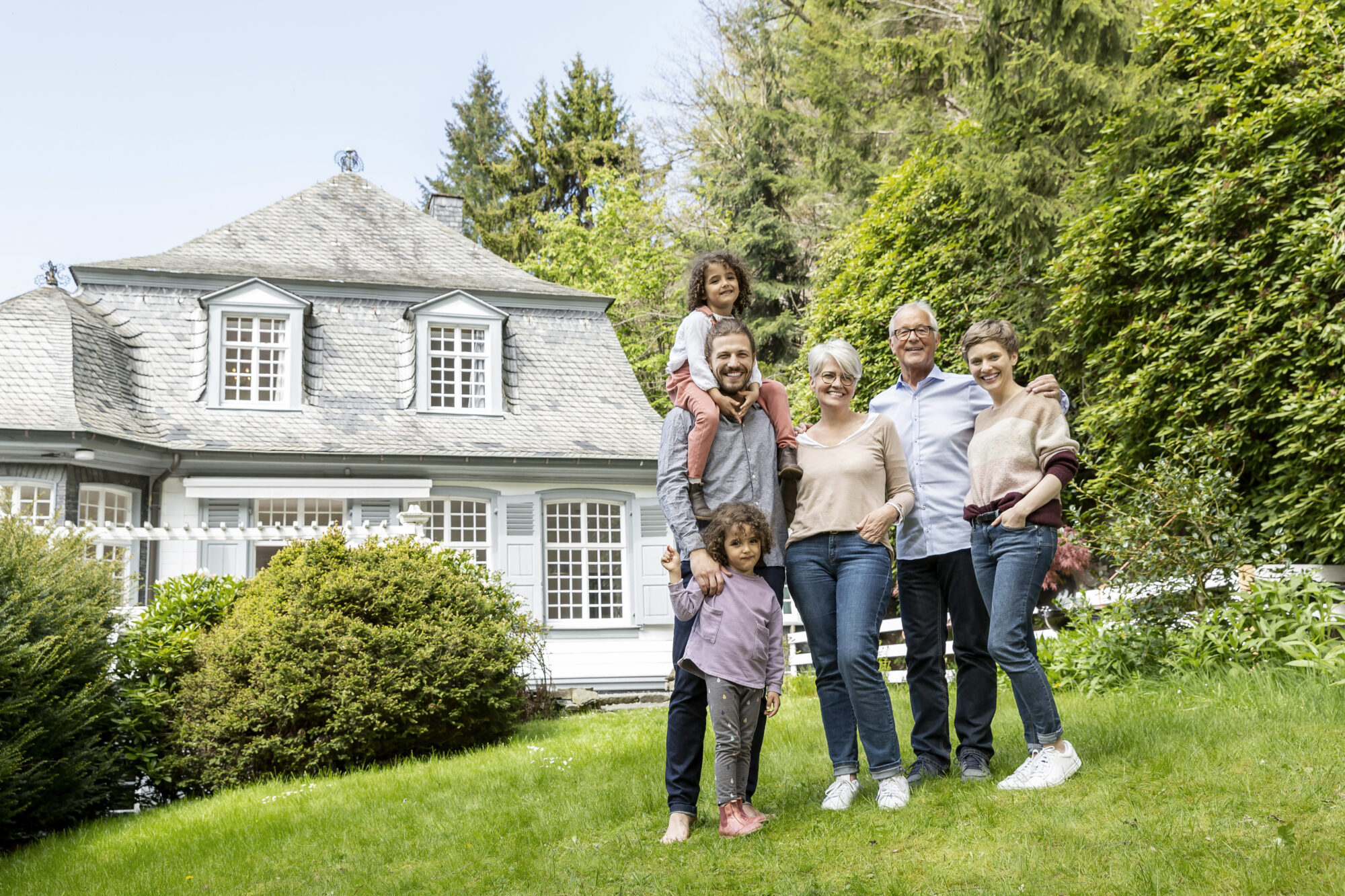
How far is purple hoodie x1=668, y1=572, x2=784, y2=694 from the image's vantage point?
3865 mm

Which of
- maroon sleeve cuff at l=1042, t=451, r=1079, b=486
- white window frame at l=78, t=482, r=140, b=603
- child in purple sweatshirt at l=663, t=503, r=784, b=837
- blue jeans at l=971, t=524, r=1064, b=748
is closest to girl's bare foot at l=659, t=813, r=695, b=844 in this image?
child in purple sweatshirt at l=663, t=503, r=784, b=837

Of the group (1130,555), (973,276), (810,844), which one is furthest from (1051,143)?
(810,844)

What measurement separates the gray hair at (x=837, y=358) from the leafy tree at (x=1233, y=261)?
359 cm

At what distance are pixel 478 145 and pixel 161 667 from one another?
95.6ft

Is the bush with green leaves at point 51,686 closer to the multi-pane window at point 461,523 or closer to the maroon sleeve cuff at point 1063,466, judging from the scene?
the maroon sleeve cuff at point 1063,466

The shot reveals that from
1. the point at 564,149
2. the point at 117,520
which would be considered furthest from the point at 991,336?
the point at 564,149

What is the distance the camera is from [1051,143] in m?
10.5

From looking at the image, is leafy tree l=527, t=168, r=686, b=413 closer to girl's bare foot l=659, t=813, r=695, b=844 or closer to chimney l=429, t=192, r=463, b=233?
chimney l=429, t=192, r=463, b=233

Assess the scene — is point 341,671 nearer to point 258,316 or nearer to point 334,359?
point 334,359

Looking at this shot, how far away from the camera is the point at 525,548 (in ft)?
46.3

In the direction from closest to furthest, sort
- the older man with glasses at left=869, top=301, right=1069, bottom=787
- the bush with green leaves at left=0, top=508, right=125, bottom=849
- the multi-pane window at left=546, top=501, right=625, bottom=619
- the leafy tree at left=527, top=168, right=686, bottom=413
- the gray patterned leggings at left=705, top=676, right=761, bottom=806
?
the gray patterned leggings at left=705, top=676, right=761, bottom=806, the older man with glasses at left=869, top=301, right=1069, bottom=787, the bush with green leaves at left=0, top=508, right=125, bottom=849, the multi-pane window at left=546, top=501, right=625, bottom=619, the leafy tree at left=527, top=168, right=686, bottom=413

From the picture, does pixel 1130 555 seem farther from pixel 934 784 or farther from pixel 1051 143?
pixel 1051 143

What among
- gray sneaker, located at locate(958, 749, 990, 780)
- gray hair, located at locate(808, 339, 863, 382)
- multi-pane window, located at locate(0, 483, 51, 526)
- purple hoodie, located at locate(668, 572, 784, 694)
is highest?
gray hair, located at locate(808, 339, 863, 382)

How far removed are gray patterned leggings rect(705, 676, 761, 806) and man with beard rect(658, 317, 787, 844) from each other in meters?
0.10
